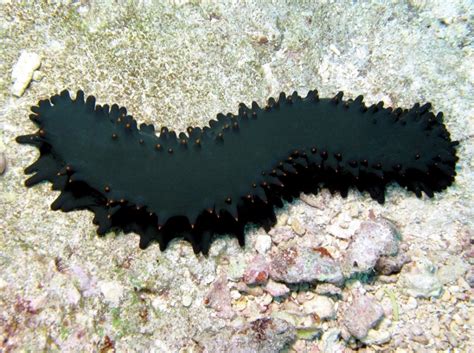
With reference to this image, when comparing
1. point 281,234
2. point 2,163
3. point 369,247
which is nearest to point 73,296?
point 2,163

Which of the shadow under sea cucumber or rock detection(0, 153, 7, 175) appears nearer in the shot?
the shadow under sea cucumber

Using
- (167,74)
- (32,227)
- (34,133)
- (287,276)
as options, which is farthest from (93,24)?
(287,276)

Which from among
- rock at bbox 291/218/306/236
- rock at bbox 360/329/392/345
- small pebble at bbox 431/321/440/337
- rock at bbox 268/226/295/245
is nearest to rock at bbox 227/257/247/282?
Answer: rock at bbox 268/226/295/245

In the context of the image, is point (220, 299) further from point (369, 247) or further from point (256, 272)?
point (369, 247)

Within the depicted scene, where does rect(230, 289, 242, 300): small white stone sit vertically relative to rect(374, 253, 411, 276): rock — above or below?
below

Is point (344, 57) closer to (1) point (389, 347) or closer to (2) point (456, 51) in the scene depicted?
(2) point (456, 51)

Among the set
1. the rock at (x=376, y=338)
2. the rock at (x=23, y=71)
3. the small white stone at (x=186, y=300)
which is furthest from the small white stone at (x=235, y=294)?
the rock at (x=23, y=71)

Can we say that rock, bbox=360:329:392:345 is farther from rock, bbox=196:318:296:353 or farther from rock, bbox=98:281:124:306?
rock, bbox=98:281:124:306
